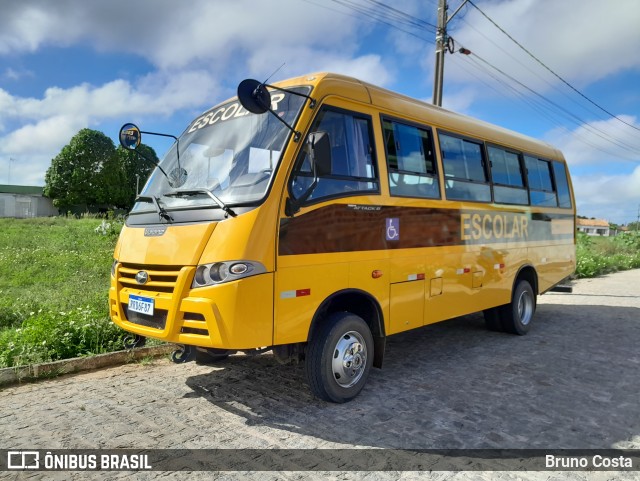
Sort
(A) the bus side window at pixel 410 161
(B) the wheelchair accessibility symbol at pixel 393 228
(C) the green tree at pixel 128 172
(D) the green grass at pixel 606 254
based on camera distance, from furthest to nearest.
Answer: (C) the green tree at pixel 128 172 → (D) the green grass at pixel 606 254 → (A) the bus side window at pixel 410 161 → (B) the wheelchair accessibility symbol at pixel 393 228

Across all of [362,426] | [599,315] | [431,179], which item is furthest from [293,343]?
[599,315]

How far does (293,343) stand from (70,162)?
49225 mm

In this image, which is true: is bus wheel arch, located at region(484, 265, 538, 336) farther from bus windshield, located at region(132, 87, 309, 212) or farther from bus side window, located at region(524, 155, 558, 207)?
bus windshield, located at region(132, 87, 309, 212)

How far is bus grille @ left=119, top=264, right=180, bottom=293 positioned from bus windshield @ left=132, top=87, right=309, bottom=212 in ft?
1.88

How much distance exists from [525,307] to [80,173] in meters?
47.2

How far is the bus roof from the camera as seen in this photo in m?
4.53

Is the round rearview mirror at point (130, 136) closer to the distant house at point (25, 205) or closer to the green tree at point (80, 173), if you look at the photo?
the green tree at point (80, 173)

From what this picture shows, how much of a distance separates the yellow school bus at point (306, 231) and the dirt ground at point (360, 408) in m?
0.44

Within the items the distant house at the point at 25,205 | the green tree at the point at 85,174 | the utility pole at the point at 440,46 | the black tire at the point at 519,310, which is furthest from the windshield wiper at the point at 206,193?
the distant house at the point at 25,205

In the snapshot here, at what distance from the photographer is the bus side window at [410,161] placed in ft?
16.7

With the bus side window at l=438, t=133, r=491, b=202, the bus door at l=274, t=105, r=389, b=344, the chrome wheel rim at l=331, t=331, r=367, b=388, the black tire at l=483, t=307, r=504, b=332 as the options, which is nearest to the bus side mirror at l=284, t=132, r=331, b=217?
the bus door at l=274, t=105, r=389, b=344

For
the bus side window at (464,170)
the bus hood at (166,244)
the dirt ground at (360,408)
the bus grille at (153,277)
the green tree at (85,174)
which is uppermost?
the green tree at (85,174)

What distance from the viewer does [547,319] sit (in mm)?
9086

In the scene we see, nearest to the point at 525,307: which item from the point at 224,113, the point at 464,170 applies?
the point at 464,170
